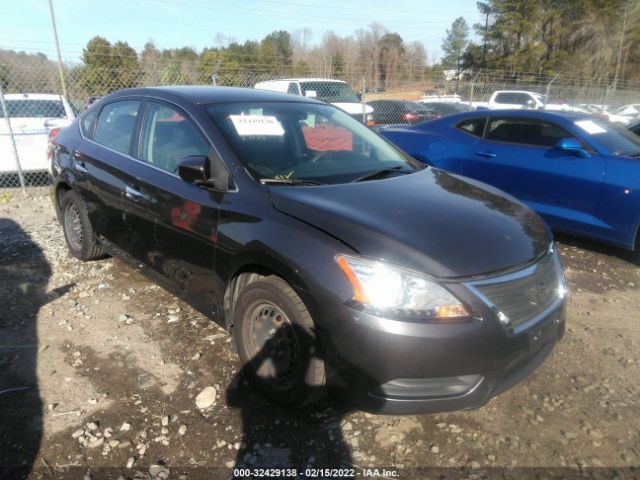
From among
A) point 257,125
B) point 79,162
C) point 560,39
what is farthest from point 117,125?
point 560,39

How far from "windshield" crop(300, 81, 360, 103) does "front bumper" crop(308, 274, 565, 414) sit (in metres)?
11.6

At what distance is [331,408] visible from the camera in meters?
2.60

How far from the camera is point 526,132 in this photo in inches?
214

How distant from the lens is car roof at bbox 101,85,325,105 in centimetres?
321

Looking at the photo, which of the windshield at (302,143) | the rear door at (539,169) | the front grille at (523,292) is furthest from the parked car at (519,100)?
the front grille at (523,292)

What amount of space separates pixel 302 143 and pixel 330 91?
1071 centimetres

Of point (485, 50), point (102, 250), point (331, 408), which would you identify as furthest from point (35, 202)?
point (485, 50)

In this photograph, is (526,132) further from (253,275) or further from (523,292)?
(253,275)

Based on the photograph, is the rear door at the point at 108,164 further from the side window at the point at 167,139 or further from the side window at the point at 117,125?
the side window at the point at 167,139

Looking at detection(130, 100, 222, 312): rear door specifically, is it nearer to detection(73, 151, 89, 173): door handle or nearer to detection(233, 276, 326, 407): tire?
detection(233, 276, 326, 407): tire

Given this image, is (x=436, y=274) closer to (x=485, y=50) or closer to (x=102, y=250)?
(x=102, y=250)

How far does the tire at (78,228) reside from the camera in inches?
164

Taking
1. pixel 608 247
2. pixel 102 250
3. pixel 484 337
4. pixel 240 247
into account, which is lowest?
pixel 608 247

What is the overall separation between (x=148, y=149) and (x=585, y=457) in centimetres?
323
